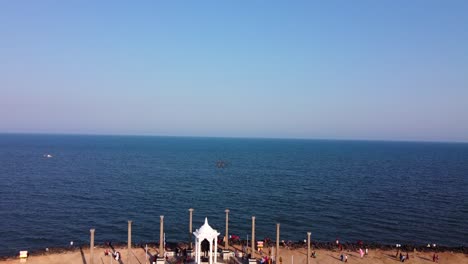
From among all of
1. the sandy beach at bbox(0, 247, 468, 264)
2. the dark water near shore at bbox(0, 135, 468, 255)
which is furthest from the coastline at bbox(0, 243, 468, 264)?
the dark water near shore at bbox(0, 135, 468, 255)

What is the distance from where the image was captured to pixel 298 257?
38.9 meters

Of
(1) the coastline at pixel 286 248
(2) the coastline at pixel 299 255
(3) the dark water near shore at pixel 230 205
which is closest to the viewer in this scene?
(2) the coastline at pixel 299 255

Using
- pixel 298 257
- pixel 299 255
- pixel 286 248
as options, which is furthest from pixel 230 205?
pixel 298 257

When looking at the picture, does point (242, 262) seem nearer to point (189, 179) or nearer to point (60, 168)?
point (189, 179)

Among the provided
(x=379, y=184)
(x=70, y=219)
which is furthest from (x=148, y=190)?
(x=379, y=184)

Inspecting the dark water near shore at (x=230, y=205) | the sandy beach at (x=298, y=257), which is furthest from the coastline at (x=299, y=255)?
the dark water near shore at (x=230, y=205)

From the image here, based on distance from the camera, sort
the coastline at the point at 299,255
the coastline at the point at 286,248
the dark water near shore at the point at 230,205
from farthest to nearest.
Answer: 1. the dark water near shore at the point at 230,205
2. the coastline at the point at 286,248
3. the coastline at the point at 299,255

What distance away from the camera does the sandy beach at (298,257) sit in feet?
120

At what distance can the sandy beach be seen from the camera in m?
36.6

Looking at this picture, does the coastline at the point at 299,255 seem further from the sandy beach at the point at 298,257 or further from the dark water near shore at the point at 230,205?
the dark water near shore at the point at 230,205

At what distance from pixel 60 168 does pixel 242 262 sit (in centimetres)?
9990

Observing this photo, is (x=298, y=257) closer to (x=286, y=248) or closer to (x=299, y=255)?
(x=299, y=255)

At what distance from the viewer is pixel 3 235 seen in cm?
4972

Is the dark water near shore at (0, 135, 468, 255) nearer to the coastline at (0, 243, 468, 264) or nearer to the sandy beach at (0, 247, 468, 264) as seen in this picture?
the coastline at (0, 243, 468, 264)
